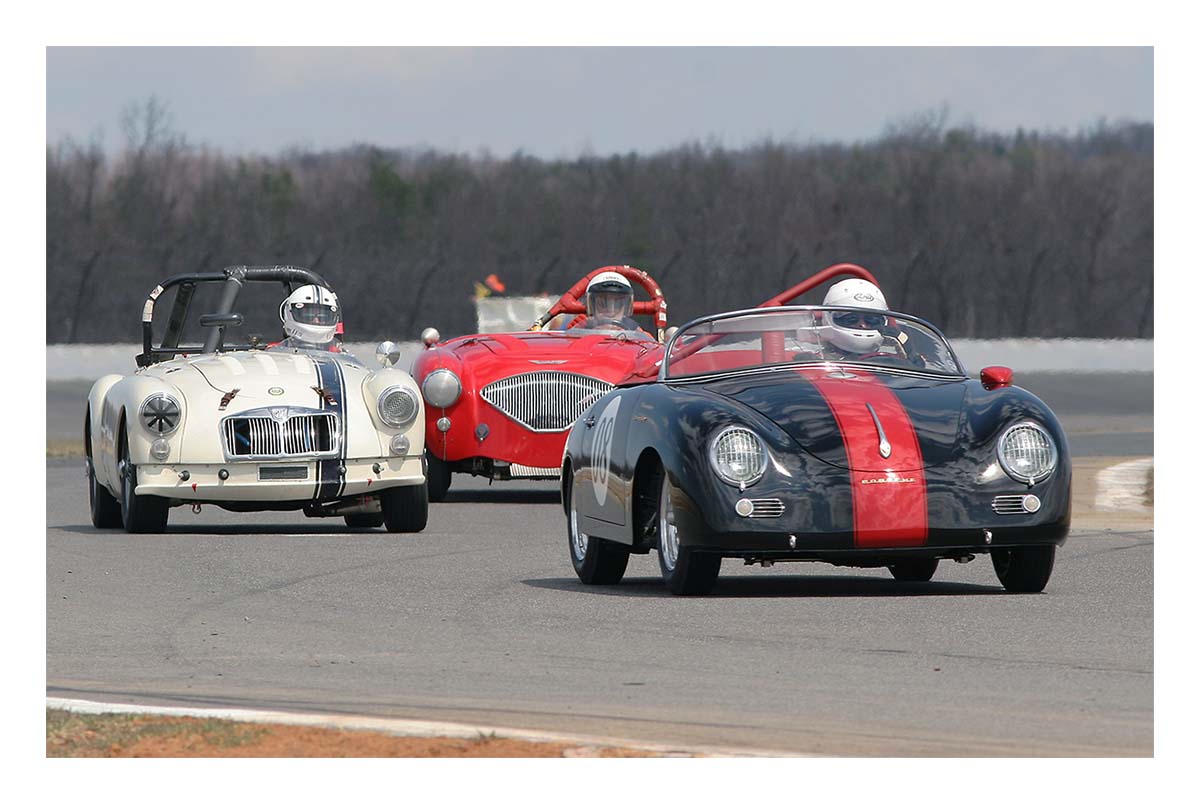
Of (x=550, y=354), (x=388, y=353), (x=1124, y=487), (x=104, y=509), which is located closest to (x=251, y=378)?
(x=388, y=353)

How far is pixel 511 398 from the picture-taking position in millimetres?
16906

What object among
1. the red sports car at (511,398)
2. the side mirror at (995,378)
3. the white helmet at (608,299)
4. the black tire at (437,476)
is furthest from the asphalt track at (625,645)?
the white helmet at (608,299)

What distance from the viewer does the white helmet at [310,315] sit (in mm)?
16078

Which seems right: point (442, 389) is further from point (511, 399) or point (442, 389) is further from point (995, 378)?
point (995, 378)

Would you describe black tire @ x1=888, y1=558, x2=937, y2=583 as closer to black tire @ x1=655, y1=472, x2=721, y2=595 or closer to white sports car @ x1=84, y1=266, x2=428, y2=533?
black tire @ x1=655, y1=472, x2=721, y2=595

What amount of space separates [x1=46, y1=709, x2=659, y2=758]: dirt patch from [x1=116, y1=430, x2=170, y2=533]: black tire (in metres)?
7.67

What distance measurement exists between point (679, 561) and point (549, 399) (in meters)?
7.07

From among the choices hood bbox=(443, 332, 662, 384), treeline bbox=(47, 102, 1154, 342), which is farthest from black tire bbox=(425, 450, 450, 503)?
treeline bbox=(47, 102, 1154, 342)

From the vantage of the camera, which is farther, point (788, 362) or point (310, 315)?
point (310, 315)

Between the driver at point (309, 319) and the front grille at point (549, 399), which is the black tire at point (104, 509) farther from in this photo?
the front grille at point (549, 399)

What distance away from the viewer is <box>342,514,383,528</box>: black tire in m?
15.5

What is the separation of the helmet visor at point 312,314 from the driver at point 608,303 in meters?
3.01

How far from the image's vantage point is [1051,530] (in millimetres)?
9711
